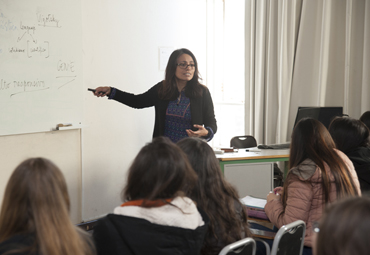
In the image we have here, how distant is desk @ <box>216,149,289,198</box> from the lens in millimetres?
3617

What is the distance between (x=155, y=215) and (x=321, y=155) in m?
1.03

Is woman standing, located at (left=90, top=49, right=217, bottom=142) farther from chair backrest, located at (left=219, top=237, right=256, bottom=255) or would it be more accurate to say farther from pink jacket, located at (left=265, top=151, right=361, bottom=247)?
chair backrest, located at (left=219, top=237, right=256, bottom=255)

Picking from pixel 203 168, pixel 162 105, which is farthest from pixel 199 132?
pixel 203 168

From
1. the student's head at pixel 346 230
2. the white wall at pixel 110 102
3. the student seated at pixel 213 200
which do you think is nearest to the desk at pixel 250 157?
the white wall at pixel 110 102

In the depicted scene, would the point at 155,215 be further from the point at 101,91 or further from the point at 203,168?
the point at 101,91

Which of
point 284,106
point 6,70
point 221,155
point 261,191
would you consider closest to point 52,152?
point 6,70

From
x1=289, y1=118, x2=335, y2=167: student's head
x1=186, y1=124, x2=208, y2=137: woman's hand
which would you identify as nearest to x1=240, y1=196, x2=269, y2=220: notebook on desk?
x1=289, y1=118, x2=335, y2=167: student's head

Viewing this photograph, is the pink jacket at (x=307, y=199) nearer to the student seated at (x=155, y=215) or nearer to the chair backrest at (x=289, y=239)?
the chair backrest at (x=289, y=239)

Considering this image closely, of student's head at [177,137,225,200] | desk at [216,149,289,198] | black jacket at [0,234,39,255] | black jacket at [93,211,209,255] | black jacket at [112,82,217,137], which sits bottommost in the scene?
desk at [216,149,289,198]

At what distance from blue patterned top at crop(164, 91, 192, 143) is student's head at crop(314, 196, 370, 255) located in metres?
2.33

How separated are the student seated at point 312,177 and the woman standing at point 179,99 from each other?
1.20 meters

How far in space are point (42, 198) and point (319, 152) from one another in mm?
1402

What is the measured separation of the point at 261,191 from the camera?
3.82m

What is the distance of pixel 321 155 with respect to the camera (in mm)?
1977
